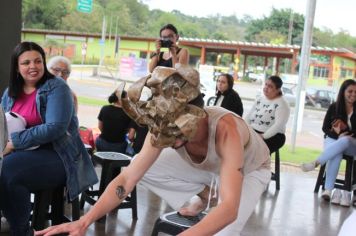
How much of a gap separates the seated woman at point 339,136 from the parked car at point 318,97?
10.9 feet

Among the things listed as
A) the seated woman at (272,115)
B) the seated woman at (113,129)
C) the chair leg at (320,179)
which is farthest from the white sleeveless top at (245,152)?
the chair leg at (320,179)

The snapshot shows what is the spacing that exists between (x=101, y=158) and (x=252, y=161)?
1677 mm

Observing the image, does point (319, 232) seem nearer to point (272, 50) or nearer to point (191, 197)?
point (191, 197)

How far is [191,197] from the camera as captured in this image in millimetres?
2184

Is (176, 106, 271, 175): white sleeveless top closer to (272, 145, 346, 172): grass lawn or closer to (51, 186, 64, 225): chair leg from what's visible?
(51, 186, 64, 225): chair leg

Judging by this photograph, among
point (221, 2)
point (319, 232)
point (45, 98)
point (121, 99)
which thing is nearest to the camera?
point (121, 99)

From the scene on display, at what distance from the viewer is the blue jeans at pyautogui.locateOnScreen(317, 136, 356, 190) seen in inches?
181

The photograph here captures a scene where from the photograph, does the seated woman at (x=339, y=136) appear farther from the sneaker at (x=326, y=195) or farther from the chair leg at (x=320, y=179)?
the chair leg at (x=320, y=179)

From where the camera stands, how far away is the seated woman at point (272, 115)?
15.5 ft

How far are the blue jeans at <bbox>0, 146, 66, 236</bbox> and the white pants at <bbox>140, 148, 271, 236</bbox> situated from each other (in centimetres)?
72

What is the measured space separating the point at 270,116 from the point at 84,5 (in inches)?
136

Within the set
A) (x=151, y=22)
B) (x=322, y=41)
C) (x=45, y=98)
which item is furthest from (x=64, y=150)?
(x=322, y=41)

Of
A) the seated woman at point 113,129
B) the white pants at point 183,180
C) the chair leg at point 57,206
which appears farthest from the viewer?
the seated woman at point 113,129

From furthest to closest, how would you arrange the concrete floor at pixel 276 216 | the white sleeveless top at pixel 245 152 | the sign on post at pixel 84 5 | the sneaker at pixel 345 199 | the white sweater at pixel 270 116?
the sign on post at pixel 84 5
the white sweater at pixel 270 116
the sneaker at pixel 345 199
the concrete floor at pixel 276 216
the white sleeveless top at pixel 245 152
